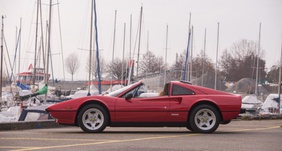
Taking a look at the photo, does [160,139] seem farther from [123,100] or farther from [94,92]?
[94,92]

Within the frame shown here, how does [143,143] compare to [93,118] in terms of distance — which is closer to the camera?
[143,143]

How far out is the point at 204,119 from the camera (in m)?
11.0

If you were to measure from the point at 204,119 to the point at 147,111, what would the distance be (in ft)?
4.18

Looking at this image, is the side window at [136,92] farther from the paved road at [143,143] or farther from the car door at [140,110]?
the paved road at [143,143]

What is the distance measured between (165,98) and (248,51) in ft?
198

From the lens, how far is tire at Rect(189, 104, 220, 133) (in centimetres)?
1091

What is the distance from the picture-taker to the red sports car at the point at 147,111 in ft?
35.6

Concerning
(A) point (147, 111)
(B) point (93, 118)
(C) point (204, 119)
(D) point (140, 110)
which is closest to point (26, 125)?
(B) point (93, 118)

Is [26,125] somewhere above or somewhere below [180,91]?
below

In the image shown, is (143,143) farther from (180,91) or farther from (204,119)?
(180,91)

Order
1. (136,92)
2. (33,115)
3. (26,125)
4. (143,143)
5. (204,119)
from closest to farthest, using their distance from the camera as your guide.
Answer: (143,143)
(204,119)
(136,92)
(26,125)
(33,115)

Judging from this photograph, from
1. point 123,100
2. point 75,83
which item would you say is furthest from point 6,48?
point 75,83

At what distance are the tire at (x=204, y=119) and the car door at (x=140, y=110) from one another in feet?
2.05

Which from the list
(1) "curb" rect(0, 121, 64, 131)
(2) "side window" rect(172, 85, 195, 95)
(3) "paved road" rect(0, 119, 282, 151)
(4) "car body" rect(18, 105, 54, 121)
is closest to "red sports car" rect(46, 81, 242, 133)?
(2) "side window" rect(172, 85, 195, 95)
